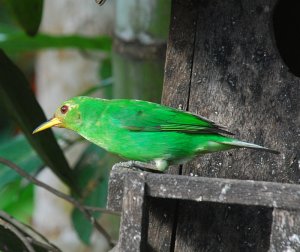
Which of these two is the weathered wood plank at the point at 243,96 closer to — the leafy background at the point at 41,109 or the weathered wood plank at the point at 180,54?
the weathered wood plank at the point at 180,54

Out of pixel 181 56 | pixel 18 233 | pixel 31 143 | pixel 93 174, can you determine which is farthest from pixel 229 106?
pixel 93 174

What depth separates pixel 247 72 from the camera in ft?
11.1

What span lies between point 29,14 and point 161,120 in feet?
3.94

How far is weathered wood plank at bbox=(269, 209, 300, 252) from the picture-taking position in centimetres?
261

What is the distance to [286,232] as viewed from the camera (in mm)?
2623

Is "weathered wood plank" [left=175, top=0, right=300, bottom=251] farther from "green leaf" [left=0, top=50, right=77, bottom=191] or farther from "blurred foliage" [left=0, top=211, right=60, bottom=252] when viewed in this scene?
"green leaf" [left=0, top=50, right=77, bottom=191]

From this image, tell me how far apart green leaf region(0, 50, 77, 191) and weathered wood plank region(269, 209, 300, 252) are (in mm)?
1632

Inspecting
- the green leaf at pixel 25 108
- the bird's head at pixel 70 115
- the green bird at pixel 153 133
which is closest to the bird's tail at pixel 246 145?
the green bird at pixel 153 133

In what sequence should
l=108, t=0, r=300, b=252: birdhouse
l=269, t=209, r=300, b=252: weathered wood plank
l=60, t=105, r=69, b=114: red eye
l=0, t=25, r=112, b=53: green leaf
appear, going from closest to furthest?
l=269, t=209, r=300, b=252: weathered wood plank → l=108, t=0, r=300, b=252: birdhouse → l=60, t=105, r=69, b=114: red eye → l=0, t=25, r=112, b=53: green leaf

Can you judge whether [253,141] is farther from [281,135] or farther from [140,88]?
[140,88]

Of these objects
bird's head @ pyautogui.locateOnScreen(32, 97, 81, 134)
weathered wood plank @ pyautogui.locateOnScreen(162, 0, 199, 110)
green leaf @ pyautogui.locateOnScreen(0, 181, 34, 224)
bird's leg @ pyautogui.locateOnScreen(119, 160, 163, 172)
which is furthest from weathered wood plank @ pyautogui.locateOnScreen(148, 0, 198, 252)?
green leaf @ pyautogui.locateOnScreen(0, 181, 34, 224)

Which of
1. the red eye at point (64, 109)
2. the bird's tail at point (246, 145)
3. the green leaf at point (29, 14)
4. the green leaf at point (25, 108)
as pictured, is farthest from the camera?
the green leaf at point (29, 14)

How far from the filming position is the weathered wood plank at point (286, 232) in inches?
103

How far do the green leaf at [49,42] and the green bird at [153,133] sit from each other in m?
1.63
